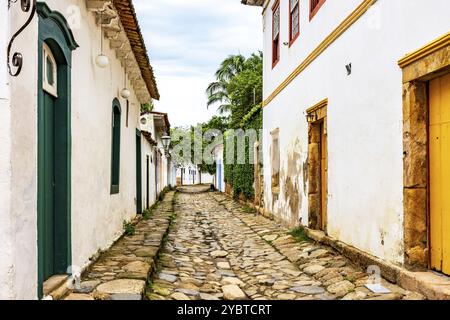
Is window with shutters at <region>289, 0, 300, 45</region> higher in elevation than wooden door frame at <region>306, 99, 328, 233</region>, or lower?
higher

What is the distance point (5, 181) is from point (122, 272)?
8.47ft

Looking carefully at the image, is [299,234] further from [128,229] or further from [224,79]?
[224,79]

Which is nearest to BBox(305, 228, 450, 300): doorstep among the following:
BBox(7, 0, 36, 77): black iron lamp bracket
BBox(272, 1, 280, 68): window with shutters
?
BBox(7, 0, 36, 77): black iron lamp bracket

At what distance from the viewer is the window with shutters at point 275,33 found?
36.8 feet

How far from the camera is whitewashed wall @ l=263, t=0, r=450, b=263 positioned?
15.7 feet

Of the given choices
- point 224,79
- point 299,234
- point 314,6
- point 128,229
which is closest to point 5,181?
point 128,229

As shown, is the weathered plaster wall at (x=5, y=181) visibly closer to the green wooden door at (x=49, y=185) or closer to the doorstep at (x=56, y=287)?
the doorstep at (x=56, y=287)

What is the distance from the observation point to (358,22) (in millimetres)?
6008

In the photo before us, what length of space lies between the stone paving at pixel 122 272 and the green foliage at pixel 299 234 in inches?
94.4

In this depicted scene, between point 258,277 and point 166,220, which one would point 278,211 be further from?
point 258,277

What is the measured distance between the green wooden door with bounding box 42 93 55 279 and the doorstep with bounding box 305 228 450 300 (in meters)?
3.34

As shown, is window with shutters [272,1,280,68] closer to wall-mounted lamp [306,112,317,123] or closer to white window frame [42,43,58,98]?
wall-mounted lamp [306,112,317,123]

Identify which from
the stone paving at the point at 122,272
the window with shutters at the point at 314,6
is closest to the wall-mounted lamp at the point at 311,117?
the window with shutters at the point at 314,6
